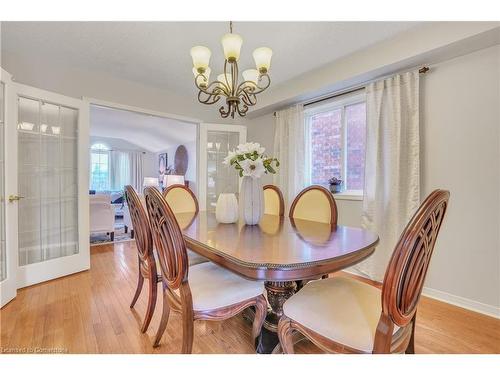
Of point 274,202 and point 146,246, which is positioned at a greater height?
point 274,202

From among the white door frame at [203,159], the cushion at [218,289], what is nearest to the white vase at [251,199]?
the cushion at [218,289]

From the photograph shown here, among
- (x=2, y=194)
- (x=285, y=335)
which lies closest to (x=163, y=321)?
(x=285, y=335)

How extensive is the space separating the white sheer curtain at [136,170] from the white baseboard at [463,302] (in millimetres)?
8407

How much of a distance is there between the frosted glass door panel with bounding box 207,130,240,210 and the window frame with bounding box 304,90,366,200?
1.20 m

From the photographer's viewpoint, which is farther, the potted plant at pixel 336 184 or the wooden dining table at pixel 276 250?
the potted plant at pixel 336 184

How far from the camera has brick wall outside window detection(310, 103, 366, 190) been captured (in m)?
2.81

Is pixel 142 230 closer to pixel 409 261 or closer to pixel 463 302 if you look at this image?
pixel 409 261

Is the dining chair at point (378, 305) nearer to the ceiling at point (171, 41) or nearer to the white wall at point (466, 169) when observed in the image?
the white wall at point (466, 169)

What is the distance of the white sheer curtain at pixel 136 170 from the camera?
336 inches

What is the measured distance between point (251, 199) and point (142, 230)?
0.78 metres

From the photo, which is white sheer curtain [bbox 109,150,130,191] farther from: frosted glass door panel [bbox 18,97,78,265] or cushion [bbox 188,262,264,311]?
cushion [bbox 188,262,264,311]

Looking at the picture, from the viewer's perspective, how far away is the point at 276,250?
45.4 inches

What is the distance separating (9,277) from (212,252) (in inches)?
81.9
